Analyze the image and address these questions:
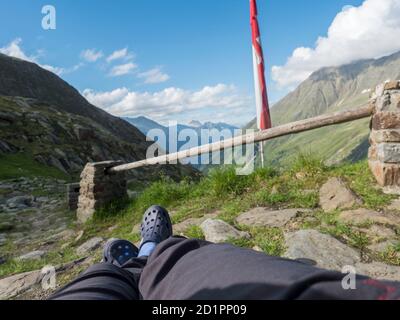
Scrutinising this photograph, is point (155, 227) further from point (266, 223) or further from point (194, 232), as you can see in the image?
point (266, 223)

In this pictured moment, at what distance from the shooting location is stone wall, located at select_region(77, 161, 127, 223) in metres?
8.09

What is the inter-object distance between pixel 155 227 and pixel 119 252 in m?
0.58

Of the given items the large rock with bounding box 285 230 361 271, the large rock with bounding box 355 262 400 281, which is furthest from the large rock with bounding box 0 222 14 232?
the large rock with bounding box 355 262 400 281

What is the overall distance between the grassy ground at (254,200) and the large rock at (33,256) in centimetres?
20

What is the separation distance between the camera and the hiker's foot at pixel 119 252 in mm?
3092

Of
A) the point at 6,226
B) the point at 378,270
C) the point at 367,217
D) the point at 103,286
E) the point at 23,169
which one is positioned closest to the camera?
the point at 103,286

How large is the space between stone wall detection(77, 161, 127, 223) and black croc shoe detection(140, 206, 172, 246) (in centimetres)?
441

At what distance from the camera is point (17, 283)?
4488 millimetres

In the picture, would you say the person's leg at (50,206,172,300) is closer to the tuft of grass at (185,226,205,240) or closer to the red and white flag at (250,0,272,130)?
the tuft of grass at (185,226,205,240)

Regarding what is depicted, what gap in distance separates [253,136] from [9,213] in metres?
8.58

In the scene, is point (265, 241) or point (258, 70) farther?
point (258, 70)

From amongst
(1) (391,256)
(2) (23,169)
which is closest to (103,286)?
(1) (391,256)
